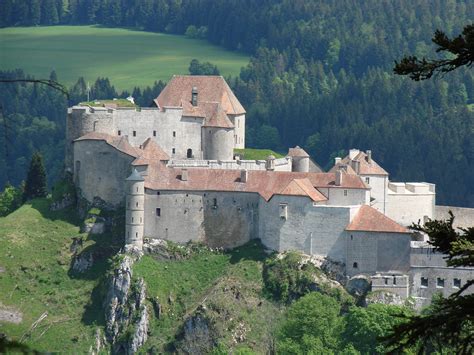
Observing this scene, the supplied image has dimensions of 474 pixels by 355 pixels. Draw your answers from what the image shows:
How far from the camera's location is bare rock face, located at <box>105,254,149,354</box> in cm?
6353

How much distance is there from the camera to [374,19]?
17188 centimetres

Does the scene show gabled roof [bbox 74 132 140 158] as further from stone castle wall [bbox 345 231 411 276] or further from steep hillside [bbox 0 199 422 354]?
stone castle wall [bbox 345 231 411 276]

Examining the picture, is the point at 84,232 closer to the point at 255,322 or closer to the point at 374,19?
the point at 255,322

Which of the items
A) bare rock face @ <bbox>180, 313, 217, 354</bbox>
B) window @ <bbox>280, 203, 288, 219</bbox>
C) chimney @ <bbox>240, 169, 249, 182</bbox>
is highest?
chimney @ <bbox>240, 169, 249, 182</bbox>

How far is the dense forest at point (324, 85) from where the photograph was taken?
376 feet

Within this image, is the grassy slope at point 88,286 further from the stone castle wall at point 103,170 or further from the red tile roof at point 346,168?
the red tile roof at point 346,168

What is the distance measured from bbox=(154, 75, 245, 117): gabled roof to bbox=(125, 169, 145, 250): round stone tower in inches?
287

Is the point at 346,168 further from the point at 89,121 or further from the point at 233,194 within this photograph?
the point at 89,121

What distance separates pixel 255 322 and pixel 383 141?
53.7 m

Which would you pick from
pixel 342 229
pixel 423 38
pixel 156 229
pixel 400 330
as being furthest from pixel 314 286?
pixel 423 38

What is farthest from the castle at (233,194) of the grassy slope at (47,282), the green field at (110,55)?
the green field at (110,55)

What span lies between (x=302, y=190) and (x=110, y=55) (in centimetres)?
9871

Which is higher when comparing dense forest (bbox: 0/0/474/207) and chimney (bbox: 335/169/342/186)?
dense forest (bbox: 0/0/474/207)

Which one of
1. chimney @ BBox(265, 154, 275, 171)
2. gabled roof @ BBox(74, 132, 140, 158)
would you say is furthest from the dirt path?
chimney @ BBox(265, 154, 275, 171)
